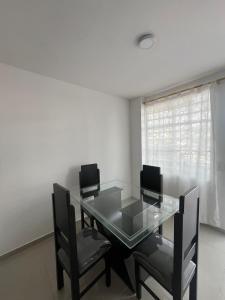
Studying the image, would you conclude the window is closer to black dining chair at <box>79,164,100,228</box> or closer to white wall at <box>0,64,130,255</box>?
white wall at <box>0,64,130,255</box>

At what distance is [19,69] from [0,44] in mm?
502

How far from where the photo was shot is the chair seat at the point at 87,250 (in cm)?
126

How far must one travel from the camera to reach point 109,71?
7.04 feet

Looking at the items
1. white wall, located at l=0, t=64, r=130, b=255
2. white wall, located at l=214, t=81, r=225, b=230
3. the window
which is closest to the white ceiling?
white wall, located at l=0, t=64, r=130, b=255

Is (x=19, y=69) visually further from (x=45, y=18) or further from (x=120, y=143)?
(x=120, y=143)

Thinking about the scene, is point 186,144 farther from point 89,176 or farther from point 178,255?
point 178,255

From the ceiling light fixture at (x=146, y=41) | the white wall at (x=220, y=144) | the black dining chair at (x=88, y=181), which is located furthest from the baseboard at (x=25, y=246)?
the ceiling light fixture at (x=146, y=41)

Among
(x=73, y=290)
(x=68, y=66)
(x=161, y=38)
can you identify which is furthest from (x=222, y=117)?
(x=73, y=290)

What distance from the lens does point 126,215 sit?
1.71 metres

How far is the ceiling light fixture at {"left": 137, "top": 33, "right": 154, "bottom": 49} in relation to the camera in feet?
4.78

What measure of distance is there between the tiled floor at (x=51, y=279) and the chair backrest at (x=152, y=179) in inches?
37.8

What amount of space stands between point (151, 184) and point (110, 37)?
1.97 metres

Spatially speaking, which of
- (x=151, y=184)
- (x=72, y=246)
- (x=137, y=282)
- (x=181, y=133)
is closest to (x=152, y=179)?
(x=151, y=184)

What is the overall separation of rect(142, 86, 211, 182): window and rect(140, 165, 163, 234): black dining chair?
0.74 m
